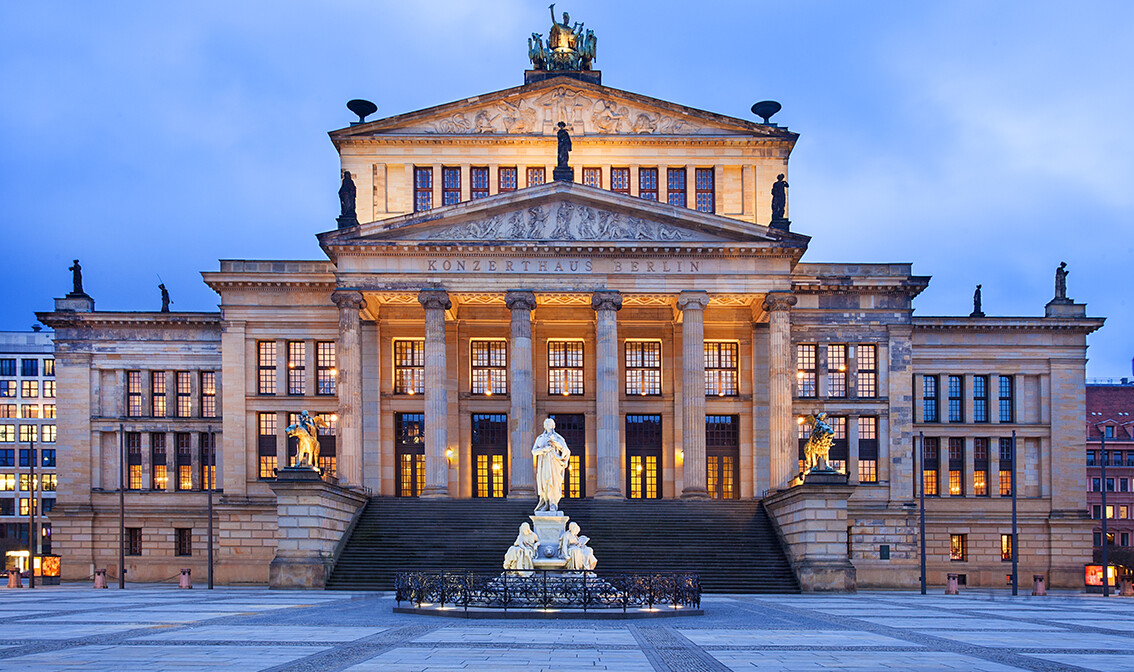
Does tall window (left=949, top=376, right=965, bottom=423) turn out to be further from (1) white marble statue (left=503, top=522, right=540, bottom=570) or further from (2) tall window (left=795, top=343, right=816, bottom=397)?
(1) white marble statue (left=503, top=522, right=540, bottom=570)

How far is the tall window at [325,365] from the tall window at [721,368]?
2021 centimetres

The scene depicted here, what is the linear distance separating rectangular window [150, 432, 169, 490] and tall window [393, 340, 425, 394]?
1448cm

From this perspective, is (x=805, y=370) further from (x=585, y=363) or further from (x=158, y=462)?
(x=158, y=462)

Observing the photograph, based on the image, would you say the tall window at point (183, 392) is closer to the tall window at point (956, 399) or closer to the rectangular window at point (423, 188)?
the rectangular window at point (423, 188)

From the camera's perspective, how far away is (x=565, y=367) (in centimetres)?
6066

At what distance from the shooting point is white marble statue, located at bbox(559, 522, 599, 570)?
32.6 metres

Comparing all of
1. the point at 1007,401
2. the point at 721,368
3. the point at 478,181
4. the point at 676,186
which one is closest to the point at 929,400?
the point at 1007,401

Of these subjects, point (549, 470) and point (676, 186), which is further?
point (676, 186)

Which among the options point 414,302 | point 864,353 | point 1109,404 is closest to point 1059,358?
point 864,353

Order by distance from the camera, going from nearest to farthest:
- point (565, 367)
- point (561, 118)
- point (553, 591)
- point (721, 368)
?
point (553, 591), point (721, 368), point (561, 118), point (565, 367)

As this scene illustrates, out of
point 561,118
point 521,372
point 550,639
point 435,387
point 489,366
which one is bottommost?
point 550,639

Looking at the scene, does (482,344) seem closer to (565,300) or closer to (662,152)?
(565,300)

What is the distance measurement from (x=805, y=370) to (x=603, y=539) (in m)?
17.9

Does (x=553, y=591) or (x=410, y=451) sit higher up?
(x=410, y=451)
